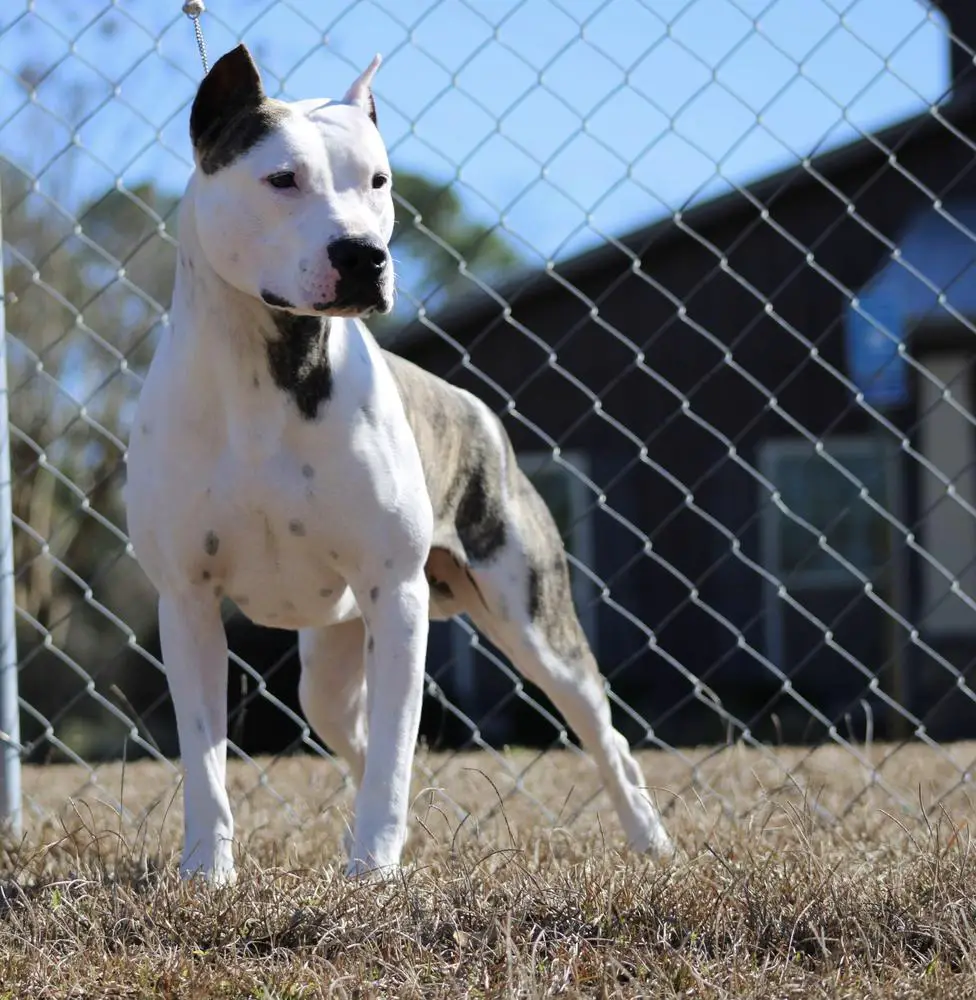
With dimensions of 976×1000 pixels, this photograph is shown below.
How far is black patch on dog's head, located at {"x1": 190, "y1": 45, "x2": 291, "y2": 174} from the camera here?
2.68m

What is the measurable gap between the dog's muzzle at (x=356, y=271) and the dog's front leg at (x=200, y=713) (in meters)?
0.72

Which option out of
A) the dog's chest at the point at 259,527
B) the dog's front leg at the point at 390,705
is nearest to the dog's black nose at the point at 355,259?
the dog's chest at the point at 259,527

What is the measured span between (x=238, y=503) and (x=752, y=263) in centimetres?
985

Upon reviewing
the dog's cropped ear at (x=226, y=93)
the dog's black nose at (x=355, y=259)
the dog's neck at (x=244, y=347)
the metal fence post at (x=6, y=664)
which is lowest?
the metal fence post at (x=6, y=664)

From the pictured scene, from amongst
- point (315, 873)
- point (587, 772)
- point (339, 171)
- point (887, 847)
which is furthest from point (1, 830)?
point (587, 772)

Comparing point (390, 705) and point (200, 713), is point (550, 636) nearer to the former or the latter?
point (390, 705)

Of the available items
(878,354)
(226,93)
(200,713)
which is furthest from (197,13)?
(878,354)

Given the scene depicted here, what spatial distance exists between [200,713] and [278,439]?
57 cm

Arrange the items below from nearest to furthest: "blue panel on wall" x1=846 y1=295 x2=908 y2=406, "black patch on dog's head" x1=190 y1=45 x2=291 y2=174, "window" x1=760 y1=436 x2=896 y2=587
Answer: "black patch on dog's head" x1=190 y1=45 x2=291 y2=174 < "blue panel on wall" x1=846 y1=295 x2=908 y2=406 < "window" x1=760 y1=436 x2=896 y2=587

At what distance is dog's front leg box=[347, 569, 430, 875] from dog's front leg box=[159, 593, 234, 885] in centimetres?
27

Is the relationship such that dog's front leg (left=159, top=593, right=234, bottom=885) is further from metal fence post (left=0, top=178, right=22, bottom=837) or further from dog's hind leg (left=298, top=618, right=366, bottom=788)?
metal fence post (left=0, top=178, right=22, bottom=837)

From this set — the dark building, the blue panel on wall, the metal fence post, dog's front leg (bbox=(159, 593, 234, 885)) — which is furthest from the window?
dog's front leg (bbox=(159, 593, 234, 885))

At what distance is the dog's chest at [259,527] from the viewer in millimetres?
2787

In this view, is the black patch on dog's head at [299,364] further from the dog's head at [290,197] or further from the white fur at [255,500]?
the dog's head at [290,197]
